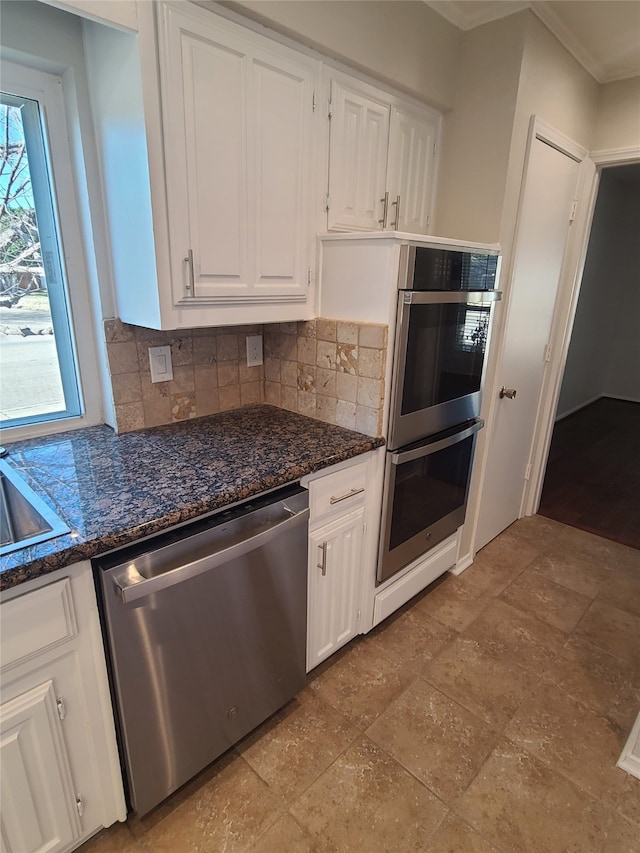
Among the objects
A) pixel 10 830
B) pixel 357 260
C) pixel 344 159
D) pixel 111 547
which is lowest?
pixel 10 830

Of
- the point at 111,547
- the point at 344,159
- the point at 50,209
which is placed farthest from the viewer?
the point at 344,159

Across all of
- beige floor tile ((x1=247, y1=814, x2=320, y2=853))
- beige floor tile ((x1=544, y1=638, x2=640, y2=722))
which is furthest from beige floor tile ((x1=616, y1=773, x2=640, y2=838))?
beige floor tile ((x1=247, y1=814, x2=320, y2=853))

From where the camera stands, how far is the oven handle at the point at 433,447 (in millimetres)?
1727

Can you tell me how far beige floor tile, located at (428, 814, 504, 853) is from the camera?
127cm

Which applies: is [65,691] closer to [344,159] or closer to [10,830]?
[10,830]

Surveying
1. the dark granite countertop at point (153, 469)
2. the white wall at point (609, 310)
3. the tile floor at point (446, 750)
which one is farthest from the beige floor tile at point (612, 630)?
the white wall at point (609, 310)

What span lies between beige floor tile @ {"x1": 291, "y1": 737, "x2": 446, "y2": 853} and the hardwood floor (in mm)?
2134

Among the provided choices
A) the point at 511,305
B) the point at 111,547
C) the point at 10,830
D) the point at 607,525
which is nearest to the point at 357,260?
the point at 511,305

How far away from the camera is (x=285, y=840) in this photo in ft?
4.18

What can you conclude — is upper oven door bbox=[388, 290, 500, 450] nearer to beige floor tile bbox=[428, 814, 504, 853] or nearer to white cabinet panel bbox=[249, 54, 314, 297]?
white cabinet panel bbox=[249, 54, 314, 297]

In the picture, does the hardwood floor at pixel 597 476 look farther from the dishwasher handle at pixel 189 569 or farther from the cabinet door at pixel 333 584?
the dishwasher handle at pixel 189 569

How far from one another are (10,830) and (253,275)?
1553 mm

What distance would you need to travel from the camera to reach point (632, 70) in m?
2.23

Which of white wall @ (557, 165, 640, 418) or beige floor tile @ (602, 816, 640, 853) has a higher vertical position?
white wall @ (557, 165, 640, 418)
